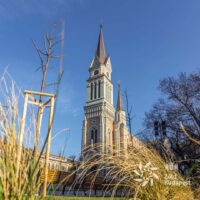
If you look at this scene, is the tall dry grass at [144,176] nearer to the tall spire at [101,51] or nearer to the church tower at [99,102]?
the church tower at [99,102]

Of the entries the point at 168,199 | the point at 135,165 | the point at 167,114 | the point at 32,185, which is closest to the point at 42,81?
the point at 135,165

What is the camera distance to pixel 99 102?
139 feet

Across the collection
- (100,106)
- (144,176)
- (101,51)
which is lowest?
(144,176)

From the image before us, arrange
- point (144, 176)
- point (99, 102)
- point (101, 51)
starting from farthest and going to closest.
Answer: point (101, 51) < point (99, 102) < point (144, 176)

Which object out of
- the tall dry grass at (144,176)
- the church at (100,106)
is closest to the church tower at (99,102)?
the church at (100,106)

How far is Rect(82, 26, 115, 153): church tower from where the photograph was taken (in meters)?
40.2

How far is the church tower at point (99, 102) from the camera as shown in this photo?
4025 cm

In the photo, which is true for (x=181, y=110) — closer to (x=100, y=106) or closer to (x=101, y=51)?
(x=100, y=106)

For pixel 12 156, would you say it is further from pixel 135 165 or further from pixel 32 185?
pixel 135 165

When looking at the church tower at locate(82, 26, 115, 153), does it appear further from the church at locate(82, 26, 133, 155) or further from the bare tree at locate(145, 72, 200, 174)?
the bare tree at locate(145, 72, 200, 174)

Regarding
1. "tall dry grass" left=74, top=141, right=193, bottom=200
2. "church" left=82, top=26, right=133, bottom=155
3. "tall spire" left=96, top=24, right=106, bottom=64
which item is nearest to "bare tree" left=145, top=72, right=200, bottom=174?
"tall dry grass" left=74, top=141, right=193, bottom=200

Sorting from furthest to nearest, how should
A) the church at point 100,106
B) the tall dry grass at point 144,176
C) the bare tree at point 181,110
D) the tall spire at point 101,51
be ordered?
the tall spire at point 101,51, the church at point 100,106, the bare tree at point 181,110, the tall dry grass at point 144,176

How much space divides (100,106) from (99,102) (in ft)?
3.43

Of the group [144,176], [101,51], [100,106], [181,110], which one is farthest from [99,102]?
[144,176]
